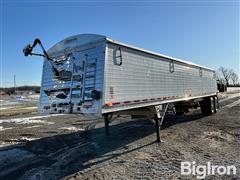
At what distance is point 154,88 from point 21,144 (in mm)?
5515

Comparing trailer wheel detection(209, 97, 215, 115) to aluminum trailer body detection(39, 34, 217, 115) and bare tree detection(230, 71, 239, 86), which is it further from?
bare tree detection(230, 71, 239, 86)

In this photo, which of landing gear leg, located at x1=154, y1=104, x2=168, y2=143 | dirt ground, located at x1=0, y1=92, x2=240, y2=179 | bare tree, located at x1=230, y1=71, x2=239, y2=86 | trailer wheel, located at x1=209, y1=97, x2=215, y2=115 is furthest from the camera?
bare tree, located at x1=230, y1=71, x2=239, y2=86

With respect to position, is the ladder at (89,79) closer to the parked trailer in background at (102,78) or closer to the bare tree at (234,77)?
the parked trailer in background at (102,78)

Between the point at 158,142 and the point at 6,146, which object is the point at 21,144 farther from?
the point at 158,142

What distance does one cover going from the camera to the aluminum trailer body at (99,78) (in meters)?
5.79

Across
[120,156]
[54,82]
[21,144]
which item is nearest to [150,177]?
[120,156]

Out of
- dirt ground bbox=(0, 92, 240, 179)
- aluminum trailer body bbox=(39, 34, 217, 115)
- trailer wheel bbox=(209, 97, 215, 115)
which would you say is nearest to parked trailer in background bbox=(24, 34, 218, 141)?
aluminum trailer body bbox=(39, 34, 217, 115)

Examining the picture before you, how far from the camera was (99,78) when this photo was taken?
225 inches

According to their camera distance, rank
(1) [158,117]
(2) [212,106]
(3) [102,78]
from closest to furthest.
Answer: (3) [102,78] → (1) [158,117] → (2) [212,106]

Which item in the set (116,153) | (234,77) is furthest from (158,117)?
(234,77)

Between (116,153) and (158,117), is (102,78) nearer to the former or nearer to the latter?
(116,153)

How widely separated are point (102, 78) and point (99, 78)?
12 centimetres

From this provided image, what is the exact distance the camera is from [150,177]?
478 centimetres

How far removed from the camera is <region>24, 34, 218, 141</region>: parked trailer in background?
581 cm
